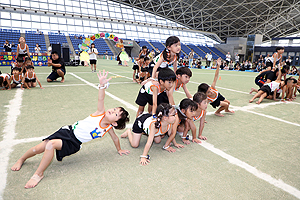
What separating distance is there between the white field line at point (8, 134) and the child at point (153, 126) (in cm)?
168

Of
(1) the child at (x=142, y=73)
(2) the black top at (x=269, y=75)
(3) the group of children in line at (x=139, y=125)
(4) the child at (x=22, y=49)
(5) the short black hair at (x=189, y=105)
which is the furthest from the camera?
(1) the child at (x=142, y=73)

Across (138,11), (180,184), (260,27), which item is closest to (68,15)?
(138,11)

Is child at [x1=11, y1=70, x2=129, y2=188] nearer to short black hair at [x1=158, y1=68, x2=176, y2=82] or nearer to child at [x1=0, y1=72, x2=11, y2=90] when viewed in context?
short black hair at [x1=158, y1=68, x2=176, y2=82]

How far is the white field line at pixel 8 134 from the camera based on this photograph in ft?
7.43

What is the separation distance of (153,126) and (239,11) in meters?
50.7

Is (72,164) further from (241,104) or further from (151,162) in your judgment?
(241,104)

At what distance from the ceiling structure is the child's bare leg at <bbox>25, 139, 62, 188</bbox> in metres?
46.6

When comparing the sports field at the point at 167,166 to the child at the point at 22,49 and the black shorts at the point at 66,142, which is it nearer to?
the black shorts at the point at 66,142

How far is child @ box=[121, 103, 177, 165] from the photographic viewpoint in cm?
267

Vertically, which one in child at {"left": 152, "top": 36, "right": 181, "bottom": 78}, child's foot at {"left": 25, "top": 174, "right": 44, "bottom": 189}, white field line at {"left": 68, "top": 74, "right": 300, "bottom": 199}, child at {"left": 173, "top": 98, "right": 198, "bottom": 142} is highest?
child at {"left": 152, "top": 36, "right": 181, "bottom": 78}

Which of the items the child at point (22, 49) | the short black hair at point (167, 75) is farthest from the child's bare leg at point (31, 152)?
the child at point (22, 49)

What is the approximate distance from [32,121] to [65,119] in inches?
24.7

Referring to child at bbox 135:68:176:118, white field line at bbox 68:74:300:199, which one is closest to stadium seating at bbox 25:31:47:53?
child at bbox 135:68:176:118

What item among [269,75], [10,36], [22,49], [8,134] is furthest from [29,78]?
[10,36]
